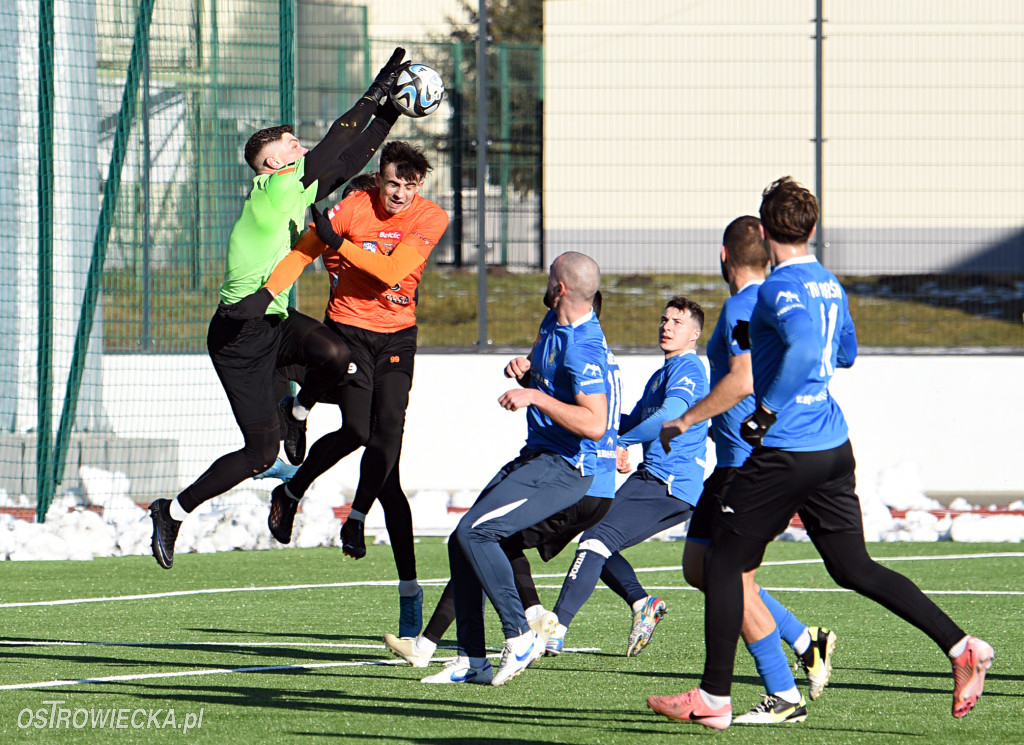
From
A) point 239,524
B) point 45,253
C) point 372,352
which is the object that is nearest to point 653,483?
point 372,352

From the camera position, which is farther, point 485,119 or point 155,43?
point 485,119

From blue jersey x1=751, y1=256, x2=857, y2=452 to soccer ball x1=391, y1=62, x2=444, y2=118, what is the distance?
257cm

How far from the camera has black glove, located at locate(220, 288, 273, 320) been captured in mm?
7027

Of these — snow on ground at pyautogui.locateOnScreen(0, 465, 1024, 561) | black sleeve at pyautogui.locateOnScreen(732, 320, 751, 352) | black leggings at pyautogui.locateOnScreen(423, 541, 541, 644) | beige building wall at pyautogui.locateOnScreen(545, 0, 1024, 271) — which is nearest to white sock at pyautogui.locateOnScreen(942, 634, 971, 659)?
black sleeve at pyautogui.locateOnScreen(732, 320, 751, 352)

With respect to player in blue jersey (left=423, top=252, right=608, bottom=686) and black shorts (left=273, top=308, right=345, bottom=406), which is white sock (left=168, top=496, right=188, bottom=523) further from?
player in blue jersey (left=423, top=252, right=608, bottom=686)

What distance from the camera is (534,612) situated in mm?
6590

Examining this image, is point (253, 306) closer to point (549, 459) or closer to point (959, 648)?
point (549, 459)

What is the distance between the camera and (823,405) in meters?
5.11

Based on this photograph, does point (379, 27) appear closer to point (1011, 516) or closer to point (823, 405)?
point (1011, 516)

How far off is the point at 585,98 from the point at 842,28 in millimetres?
2810

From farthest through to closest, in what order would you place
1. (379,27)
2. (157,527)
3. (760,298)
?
(379,27) < (157,527) < (760,298)

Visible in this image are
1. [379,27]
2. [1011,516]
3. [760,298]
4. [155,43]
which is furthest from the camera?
[379,27]

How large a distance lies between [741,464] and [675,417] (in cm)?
110

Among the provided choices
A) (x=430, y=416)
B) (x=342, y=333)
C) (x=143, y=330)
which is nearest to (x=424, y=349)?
(x=430, y=416)
